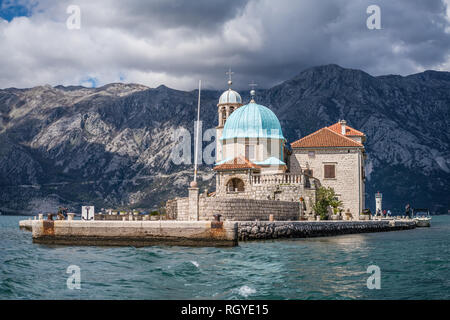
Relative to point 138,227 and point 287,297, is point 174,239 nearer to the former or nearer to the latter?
point 138,227

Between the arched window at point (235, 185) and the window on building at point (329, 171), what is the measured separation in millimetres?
9257

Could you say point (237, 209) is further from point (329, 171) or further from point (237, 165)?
point (329, 171)

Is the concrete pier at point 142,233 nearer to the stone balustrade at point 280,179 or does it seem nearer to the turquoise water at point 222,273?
the turquoise water at point 222,273

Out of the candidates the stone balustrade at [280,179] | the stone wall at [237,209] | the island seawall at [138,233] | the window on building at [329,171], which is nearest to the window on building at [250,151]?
the stone balustrade at [280,179]

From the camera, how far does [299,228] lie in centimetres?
3666

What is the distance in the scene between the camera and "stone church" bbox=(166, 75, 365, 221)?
4444cm

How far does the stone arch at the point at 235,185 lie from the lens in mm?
47781

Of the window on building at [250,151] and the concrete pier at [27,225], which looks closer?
the window on building at [250,151]

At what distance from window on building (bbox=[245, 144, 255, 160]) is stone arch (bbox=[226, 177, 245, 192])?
441 centimetres

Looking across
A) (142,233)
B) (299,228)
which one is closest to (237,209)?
(299,228)

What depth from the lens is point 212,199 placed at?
33.0 metres

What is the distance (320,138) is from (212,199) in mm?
22563

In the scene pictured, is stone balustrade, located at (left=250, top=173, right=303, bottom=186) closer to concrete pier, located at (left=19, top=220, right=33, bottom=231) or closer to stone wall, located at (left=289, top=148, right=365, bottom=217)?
stone wall, located at (left=289, top=148, right=365, bottom=217)
